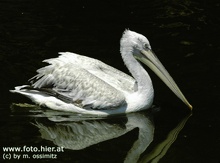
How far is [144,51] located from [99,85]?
2.83 feet

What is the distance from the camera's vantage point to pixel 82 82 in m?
8.02

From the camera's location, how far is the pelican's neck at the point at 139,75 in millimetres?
7926

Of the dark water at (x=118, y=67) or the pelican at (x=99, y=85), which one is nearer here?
the dark water at (x=118, y=67)

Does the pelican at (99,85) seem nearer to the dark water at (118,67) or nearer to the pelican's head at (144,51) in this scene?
the pelican's head at (144,51)

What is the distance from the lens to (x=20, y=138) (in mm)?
7168

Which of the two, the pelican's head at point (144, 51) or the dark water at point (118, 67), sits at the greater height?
the pelican's head at point (144, 51)

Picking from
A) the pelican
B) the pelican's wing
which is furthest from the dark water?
the pelican's wing

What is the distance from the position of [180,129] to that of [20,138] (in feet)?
7.44

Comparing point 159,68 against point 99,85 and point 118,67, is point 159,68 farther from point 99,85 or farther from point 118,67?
point 118,67

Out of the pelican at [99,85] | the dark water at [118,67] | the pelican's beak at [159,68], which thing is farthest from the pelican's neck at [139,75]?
the dark water at [118,67]

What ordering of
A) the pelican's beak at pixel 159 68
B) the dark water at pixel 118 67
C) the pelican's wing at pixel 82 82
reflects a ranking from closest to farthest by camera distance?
the dark water at pixel 118 67
the pelican's wing at pixel 82 82
the pelican's beak at pixel 159 68

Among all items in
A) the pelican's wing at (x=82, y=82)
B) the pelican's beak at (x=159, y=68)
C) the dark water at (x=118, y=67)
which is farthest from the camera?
the pelican's beak at (x=159, y=68)

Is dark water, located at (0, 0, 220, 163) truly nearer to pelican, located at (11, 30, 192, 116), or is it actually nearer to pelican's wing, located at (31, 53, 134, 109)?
pelican, located at (11, 30, 192, 116)

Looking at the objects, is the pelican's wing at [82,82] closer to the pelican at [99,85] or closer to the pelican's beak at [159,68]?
the pelican at [99,85]
